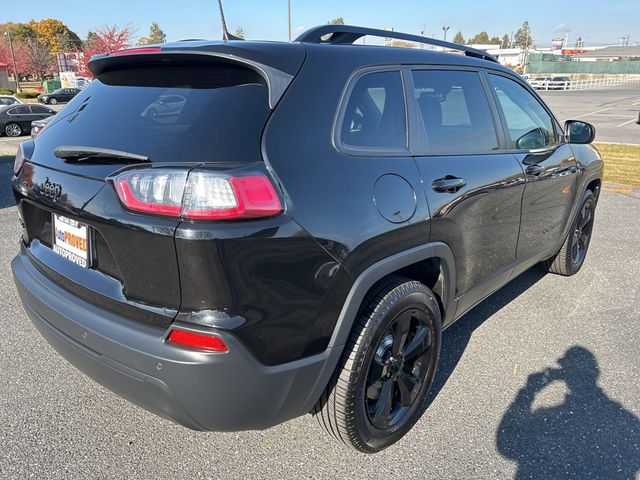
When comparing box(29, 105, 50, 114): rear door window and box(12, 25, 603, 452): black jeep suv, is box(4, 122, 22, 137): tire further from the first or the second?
box(12, 25, 603, 452): black jeep suv

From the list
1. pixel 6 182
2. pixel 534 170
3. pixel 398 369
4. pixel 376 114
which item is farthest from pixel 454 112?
pixel 6 182

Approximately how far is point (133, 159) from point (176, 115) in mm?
253

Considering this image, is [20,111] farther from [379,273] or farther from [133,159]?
[379,273]

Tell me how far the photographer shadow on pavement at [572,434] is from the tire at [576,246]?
1.65 meters

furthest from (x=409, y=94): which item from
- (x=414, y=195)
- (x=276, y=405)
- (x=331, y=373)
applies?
(x=276, y=405)

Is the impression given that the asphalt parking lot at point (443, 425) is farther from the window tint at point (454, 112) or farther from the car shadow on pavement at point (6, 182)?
the car shadow on pavement at point (6, 182)

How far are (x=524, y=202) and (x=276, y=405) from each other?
85.8 inches

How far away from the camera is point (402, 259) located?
2217 millimetres

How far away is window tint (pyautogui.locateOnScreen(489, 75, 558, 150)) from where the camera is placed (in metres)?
3.23

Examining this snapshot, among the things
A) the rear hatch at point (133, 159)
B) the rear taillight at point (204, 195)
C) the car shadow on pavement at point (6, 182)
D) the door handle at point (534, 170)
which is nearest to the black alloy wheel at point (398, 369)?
the rear taillight at point (204, 195)

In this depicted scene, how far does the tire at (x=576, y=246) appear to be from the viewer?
4.40m

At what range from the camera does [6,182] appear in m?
8.64

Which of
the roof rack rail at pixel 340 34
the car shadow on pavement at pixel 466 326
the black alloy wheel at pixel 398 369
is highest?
the roof rack rail at pixel 340 34

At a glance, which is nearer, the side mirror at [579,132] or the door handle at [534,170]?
the door handle at [534,170]
